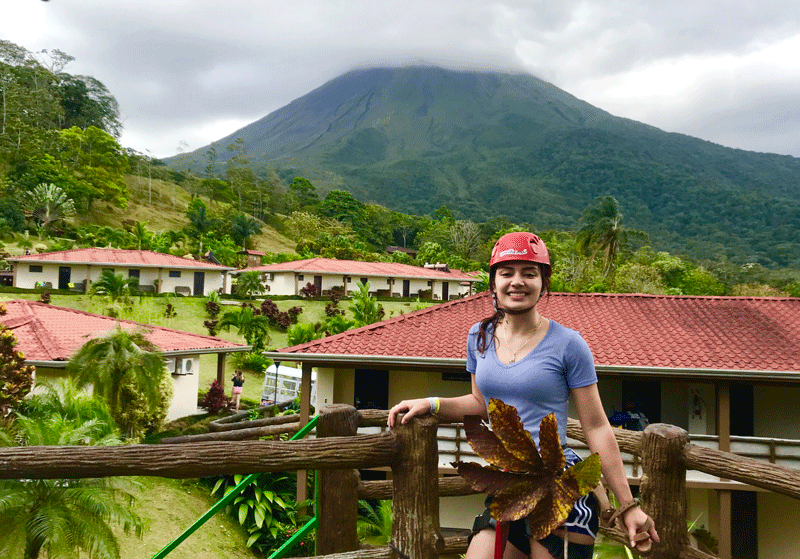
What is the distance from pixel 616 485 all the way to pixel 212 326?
3038 cm

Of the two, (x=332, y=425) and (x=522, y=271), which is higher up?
(x=522, y=271)

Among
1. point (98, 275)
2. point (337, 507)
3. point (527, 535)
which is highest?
point (98, 275)

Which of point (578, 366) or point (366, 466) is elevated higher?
point (578, 366)

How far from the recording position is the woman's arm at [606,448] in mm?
1917

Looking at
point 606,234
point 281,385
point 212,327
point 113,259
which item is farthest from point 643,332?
point 606,234

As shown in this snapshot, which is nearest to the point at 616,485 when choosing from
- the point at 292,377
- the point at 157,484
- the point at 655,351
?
the point at 655,351

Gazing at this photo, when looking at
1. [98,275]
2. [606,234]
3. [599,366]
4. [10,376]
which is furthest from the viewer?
[606,234]

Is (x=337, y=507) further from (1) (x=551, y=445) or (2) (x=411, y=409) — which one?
(1) (x=551, y=445)

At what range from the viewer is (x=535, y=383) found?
1965 mm

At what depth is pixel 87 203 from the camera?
60344 mm

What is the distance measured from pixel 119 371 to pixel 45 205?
4170 cm

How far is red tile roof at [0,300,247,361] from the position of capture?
15.0m

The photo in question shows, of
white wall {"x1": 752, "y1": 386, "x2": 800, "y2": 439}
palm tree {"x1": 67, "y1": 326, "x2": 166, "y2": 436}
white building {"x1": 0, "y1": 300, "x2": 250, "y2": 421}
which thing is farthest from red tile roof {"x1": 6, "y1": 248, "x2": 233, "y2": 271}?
white wall {"x1": 752, "y1": 386, "x2": 800, "y2": 439}

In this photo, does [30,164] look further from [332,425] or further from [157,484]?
[332,425]
